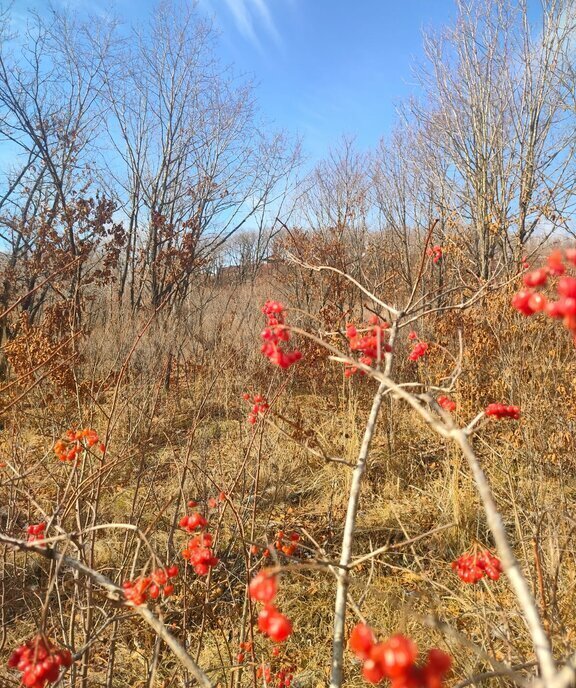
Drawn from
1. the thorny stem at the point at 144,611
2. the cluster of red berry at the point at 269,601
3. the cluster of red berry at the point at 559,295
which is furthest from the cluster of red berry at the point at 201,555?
the cluster of red berry at the point at 559,295

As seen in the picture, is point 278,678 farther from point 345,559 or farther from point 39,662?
point 39,662

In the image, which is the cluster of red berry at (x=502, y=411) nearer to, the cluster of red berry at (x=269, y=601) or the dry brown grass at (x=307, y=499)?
the dry brown grass at (x=307, y=499)

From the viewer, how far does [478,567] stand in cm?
136

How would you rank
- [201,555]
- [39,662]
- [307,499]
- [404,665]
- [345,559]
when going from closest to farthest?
[404,665] → [39,662] → [345,559] → [201,555] → [307,499]

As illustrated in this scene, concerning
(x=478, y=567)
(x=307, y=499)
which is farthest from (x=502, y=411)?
(x=307, y=499)

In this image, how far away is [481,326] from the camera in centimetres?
501

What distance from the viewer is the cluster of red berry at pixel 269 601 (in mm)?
757

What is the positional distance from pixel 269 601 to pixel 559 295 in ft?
2.34

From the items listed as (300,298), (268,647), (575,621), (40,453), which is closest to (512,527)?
(575,621)

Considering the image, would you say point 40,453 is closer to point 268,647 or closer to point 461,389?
point 268,647

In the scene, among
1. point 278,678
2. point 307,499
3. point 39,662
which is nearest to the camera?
point 39,662

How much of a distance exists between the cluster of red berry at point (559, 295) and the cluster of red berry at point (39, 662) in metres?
1.09

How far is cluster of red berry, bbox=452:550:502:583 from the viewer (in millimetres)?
1313

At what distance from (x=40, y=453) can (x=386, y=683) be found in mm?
3467
